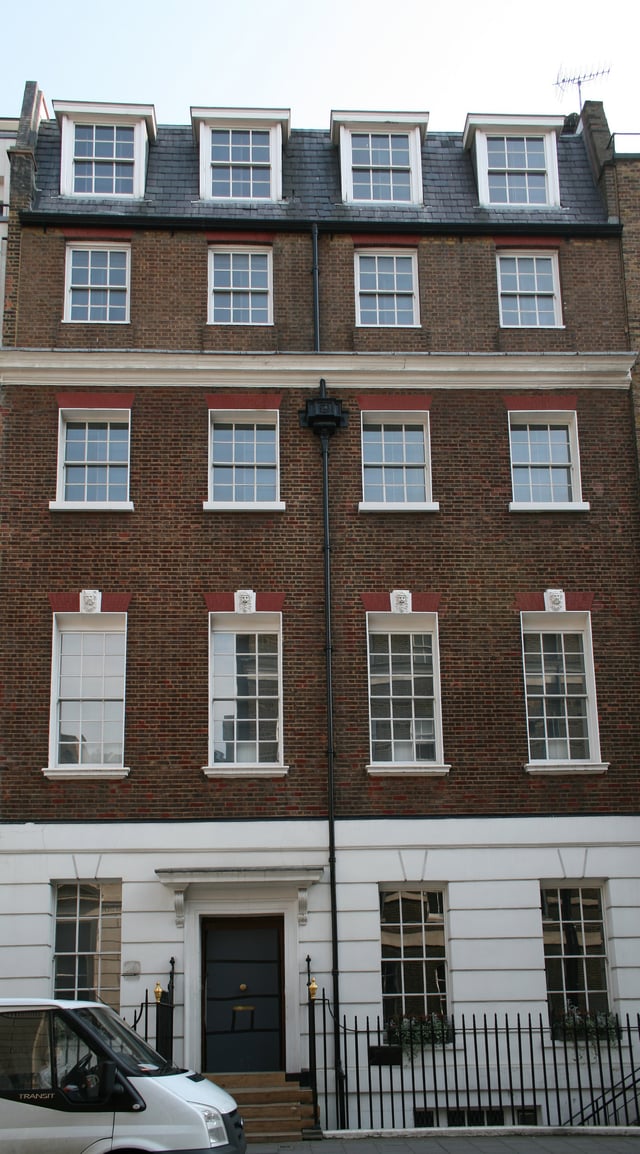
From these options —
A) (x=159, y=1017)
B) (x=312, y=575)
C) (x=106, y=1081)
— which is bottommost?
(x=106, y=1081)

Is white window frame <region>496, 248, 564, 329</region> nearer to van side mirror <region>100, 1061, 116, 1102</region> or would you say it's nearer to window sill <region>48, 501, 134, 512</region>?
window sill <region>48, 501, 134, 512</region>

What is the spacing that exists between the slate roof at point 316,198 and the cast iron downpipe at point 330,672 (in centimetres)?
338

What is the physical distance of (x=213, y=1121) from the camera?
10.5 m

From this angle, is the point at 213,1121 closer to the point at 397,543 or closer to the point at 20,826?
the point at 20,826

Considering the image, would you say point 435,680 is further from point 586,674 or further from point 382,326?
point 382,326

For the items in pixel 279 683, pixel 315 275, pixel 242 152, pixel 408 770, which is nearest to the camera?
pixel 408 770

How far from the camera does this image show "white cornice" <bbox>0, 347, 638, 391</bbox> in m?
18.6

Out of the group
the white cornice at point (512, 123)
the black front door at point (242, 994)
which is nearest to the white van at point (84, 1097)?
the black front door at point (242, 994)

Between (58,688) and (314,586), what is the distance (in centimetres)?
407

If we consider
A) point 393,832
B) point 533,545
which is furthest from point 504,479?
point 393,832

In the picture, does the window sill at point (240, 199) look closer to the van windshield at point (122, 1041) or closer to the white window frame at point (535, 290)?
the white window frame at point (535, 290)

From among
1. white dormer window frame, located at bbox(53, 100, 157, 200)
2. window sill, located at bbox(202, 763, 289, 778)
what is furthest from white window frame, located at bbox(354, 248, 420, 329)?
window sill, located at bbox(202, 763, 289, 778)

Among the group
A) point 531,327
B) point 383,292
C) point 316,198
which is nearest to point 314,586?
point 383,292

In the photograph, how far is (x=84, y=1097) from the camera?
10289mm
